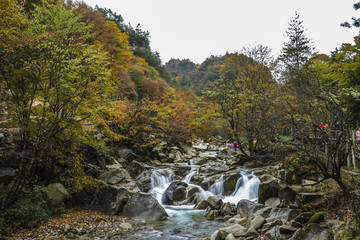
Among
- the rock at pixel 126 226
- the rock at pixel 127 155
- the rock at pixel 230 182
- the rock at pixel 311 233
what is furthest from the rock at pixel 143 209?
the rock at pixel 127 155

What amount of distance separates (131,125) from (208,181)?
22.2 feet

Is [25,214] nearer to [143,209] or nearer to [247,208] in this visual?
[143,209]

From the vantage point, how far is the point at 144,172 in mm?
14562

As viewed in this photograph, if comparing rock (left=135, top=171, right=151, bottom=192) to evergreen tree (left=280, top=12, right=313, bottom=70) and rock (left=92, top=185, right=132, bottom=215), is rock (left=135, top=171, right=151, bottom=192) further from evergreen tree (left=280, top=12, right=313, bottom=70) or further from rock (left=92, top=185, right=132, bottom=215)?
evergreen tree (left=280, top=12, right=313, bottom=70)

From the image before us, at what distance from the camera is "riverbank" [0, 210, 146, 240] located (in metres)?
7.28

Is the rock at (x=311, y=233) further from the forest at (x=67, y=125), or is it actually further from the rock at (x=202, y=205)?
the rock at (x=202, y=205)

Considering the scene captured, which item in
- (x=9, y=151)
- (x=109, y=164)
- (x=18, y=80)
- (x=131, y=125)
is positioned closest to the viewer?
(x=18, y=80)

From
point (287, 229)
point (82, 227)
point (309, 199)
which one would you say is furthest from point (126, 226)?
point (309, 199)

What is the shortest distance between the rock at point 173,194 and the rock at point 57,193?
5.17 meters

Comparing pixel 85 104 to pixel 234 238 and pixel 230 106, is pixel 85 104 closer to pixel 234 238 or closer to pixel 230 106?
pixel 234 238

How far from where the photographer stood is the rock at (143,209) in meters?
9.62

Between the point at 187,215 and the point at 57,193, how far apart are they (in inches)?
222

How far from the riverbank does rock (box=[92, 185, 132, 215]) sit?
0.39 m

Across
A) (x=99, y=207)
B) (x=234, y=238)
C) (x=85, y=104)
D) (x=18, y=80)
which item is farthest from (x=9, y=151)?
(x=234, y=238)
